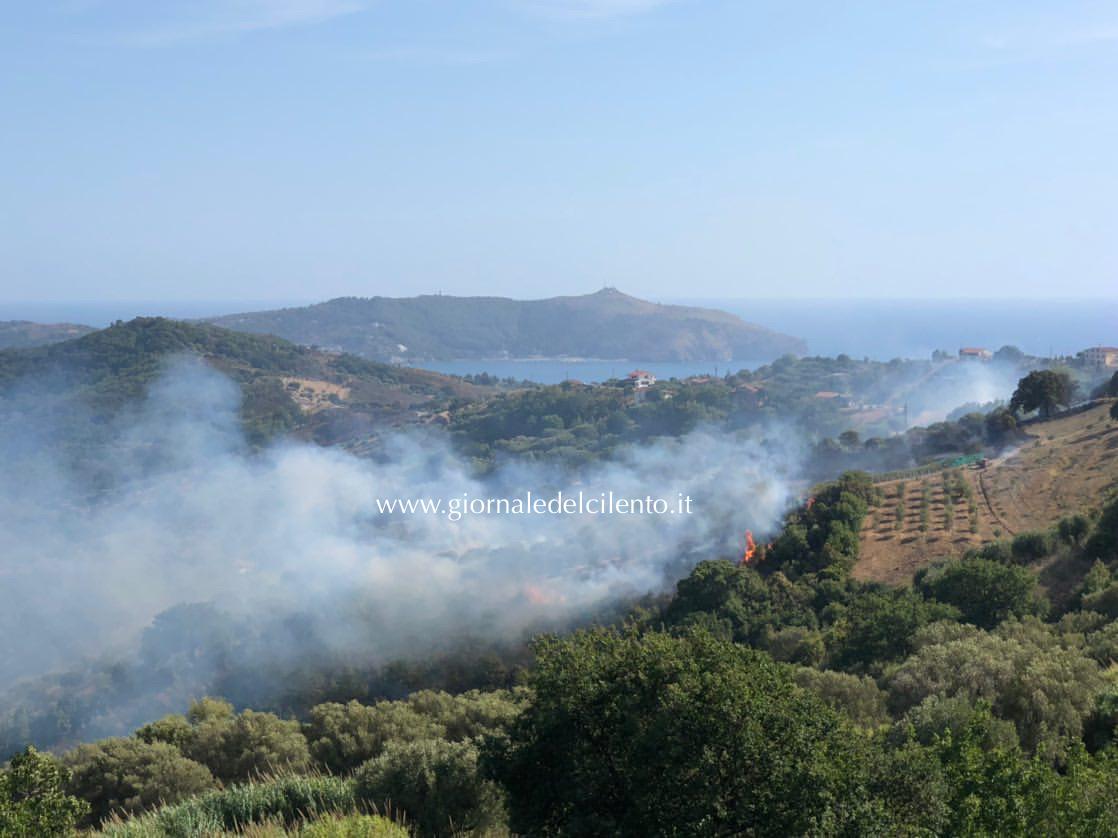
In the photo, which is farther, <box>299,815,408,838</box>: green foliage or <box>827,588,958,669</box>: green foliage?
<box>827,588,958,669</box>: green foliage

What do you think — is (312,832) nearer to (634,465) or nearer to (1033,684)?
Answer: (1033,684)

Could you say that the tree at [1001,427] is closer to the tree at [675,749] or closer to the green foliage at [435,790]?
the tree at [675,749]

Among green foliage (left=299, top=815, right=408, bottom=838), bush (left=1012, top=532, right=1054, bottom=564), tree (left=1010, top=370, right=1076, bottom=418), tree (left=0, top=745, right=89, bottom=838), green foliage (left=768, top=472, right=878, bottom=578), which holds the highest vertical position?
tree (left=1010, top=370, right=1076, bottom=418)

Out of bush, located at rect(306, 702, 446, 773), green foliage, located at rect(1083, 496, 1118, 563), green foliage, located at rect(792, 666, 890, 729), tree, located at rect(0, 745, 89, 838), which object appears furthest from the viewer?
green foliage, located at rect(1083, 496, 1118, 563)

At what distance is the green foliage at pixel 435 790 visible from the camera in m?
13.2

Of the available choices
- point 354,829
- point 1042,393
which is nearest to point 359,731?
point 354,829

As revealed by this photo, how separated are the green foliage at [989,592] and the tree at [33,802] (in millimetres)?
22964

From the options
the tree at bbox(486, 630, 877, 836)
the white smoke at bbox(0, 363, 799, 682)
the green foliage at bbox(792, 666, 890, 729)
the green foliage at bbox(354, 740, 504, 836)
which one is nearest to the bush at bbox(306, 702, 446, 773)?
the green foliage at bbox(354, 740, 504, 836)

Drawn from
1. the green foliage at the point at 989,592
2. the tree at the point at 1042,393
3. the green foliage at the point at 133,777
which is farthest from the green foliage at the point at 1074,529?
the green foliage at the point at 133,777

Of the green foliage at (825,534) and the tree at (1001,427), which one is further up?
the tree at (1001,427)

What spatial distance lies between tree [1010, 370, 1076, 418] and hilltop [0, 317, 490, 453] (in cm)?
5683

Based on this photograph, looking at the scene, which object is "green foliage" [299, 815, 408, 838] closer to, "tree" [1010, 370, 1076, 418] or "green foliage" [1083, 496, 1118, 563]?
"green foliage" [1083, 496, 1118, 563]

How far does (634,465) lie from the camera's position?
6912cm

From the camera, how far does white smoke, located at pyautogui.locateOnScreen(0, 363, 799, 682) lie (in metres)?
41.1
